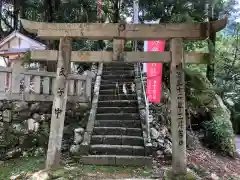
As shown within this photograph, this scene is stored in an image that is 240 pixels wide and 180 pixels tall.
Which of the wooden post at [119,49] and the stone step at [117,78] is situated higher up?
the wooden post at [119,49]

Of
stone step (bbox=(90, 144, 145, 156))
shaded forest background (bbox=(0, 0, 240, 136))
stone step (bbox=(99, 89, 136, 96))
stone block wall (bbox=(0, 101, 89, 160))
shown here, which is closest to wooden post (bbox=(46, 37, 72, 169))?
stone step (bbox=(90, 144, 145, 156))

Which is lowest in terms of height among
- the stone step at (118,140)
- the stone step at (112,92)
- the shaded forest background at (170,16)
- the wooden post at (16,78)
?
the stone step at (118,140)

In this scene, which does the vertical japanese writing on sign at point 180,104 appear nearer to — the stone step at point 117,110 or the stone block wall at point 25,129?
the stone step at point 117,110

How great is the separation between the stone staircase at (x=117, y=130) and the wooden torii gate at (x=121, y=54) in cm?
120

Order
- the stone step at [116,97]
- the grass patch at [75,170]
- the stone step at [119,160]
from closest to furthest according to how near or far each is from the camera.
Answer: the grass patch at [75,170] < the stone step at [119,160] < the stone step at [116,97]

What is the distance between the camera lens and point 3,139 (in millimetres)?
8039

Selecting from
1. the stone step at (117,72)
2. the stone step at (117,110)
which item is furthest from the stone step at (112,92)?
the stone step at (117,72)

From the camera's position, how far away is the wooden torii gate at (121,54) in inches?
261

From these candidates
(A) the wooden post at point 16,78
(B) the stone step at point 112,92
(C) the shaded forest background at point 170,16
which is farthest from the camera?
(C) the shaded forest background at point 170,16

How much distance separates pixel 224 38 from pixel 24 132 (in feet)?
59.9

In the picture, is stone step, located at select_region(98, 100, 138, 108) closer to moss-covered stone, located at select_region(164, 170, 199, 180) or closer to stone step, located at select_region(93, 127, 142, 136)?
stone step, located at select_region(93, 127, 142, 136)

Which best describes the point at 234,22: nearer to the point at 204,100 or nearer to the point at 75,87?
the point at 204,100

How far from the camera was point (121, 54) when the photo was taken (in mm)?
6703

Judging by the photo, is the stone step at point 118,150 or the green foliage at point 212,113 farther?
the green foliage at point 212,113
